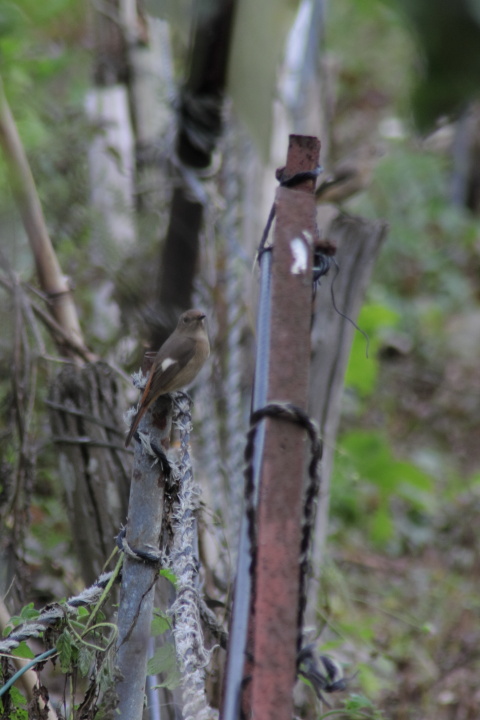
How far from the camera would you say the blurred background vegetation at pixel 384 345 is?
183 centimetres

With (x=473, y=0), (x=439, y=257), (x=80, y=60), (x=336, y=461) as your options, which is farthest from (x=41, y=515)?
(x=439, y=257)

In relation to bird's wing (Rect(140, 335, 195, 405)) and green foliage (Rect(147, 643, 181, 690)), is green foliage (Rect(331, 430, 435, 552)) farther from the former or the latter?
green foliage (Rect(147, 643, 181, 690))

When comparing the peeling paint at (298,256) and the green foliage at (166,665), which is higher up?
the peeling paint at (298,256)

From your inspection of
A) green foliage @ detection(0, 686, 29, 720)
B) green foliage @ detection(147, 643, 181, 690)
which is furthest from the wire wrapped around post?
green foliage @ detection(0, 686, 29, 720)

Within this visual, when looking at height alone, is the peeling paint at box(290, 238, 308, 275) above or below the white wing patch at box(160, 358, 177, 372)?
below

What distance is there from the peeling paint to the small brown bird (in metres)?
0.71

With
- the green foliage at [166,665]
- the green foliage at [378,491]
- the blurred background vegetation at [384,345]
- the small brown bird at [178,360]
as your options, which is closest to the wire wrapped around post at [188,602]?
the green foliage at [166,665]

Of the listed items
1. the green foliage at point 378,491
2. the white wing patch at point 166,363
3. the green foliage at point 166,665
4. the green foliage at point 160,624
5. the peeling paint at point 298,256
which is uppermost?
the green foliage at point 378,491

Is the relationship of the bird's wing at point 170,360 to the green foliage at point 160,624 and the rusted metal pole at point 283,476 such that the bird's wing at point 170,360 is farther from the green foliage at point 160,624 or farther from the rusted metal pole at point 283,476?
the rusted metal pole at point 283,476

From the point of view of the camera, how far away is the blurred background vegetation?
1.83 metres

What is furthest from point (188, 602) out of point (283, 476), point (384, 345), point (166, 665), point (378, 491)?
point (384, 345)

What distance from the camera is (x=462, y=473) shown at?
757 centimetres

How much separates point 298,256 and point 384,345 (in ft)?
25.4

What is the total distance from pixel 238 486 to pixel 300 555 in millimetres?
3067
